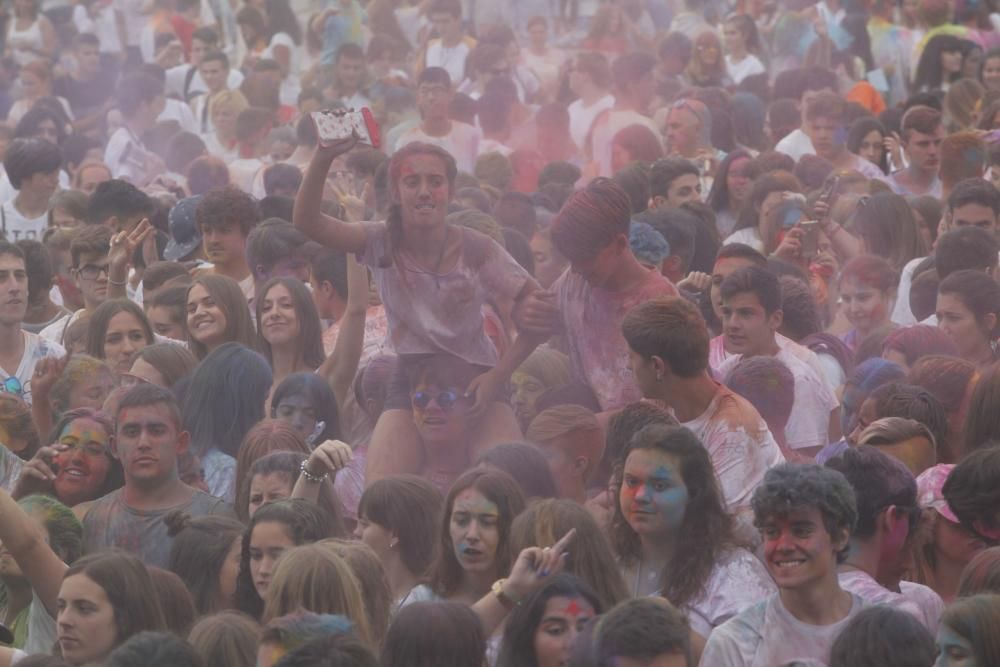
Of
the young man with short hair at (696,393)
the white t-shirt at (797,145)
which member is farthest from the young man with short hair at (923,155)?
the young man with short hair at (696,393)

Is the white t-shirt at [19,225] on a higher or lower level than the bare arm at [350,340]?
higher

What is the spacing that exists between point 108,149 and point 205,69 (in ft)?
8.27

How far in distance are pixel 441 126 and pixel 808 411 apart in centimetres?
701

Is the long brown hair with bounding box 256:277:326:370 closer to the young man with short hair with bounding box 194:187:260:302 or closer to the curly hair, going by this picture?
the young man with short hair with bounding box 194:187:260:302

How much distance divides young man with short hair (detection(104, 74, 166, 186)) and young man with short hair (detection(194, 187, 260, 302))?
15.2 feet

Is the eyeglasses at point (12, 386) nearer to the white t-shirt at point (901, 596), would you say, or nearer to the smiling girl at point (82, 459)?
the smiling girl at point (82, 459)

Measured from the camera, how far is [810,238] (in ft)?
35.0

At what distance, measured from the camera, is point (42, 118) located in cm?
1714

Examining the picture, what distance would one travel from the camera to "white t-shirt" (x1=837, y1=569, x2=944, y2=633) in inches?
242

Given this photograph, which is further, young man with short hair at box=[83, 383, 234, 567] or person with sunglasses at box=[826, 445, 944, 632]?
young man with short hair at box=[83, 383, 234, 567]

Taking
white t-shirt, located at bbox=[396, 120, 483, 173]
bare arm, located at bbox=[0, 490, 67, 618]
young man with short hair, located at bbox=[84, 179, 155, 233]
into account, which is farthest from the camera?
white t-shirt, located at bbox=[396, 120, 483, 173]

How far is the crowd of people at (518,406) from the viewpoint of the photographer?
6.15m

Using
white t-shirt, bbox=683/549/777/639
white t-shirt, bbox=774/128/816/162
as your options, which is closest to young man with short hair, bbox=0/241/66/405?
white t-shirt, bbox=683/549/777/639

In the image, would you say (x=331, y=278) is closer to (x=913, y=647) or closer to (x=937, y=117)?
(x=937, y=117)
